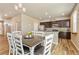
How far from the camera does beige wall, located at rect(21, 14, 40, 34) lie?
191 centimetres

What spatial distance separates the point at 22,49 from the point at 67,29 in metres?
1.02

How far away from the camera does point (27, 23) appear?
199 centimetres

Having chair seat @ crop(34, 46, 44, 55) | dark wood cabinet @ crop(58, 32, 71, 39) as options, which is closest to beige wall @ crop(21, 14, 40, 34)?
chair seat @ crop(34, 46, 44, 55)

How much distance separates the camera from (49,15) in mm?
1883

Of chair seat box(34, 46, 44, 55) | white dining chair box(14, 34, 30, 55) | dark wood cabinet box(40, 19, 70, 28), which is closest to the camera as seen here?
chair seat box(34, 46, 44, 55)

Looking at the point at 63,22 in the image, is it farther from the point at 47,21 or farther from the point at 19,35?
the point at 19,35

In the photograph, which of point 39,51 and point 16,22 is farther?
point 16,22

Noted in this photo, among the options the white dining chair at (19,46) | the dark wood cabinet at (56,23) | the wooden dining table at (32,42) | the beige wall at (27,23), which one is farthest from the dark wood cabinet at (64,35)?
the white dining chair at (19,46)

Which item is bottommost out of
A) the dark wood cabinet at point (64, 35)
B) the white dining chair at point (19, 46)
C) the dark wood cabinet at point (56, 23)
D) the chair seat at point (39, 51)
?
the chair seat at point (39, 51)

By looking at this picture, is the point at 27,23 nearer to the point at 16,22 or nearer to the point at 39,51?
the point at 16,22

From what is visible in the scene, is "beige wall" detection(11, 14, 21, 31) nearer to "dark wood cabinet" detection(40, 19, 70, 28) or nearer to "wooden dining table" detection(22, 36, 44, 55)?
"wooden dining table" detection(22, 36, 44, 55)

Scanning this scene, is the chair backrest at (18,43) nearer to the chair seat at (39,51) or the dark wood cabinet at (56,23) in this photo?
the chair seat at (39,51)

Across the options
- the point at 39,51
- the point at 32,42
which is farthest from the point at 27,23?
the point at 39,51

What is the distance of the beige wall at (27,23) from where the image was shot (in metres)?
1.91
